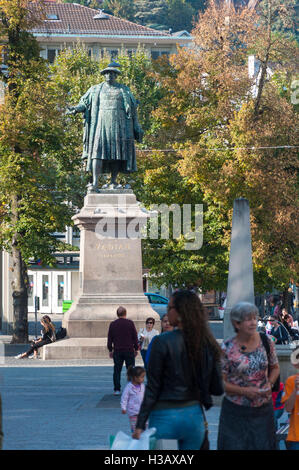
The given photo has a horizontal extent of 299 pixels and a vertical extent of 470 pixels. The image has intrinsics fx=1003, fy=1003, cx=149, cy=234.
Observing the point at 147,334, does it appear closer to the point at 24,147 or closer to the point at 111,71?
the point at 111,71

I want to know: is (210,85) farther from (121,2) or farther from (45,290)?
(121,2)

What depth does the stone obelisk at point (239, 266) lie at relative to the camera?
13.8 metres

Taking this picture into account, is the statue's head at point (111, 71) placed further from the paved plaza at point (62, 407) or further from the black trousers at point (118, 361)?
the black trousers at point (118, 361)

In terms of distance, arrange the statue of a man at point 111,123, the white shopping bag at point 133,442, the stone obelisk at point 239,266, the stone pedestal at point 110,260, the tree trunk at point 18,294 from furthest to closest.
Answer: the tree trunk at point 18,294
the statue of a man at point 111,123
the stone pedestal at point 110,260
the stone obelisk at point 239,266
the white shopping bag at point 133,442

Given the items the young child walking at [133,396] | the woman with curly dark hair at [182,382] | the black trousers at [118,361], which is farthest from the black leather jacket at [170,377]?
the black trousers at [118,361]

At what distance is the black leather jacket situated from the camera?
682 cm

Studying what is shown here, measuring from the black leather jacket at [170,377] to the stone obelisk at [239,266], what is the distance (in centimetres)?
679

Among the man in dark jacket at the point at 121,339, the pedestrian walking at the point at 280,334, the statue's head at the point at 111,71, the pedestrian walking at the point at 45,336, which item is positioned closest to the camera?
the man in dark jacket at the point at 121,339

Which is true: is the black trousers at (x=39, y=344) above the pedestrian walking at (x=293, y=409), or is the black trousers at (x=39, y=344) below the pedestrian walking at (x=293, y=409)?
below

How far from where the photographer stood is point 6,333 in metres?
39.6

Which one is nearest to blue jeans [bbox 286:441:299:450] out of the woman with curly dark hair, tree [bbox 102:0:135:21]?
the woman with curly dark hair

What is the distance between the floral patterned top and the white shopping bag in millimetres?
717
